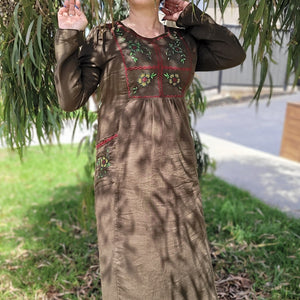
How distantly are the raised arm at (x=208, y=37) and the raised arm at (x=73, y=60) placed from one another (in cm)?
35

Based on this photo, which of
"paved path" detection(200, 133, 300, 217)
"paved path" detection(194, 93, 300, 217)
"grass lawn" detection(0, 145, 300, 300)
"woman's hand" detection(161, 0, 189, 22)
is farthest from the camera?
"paved path" detection(194, 93, 300, 217)

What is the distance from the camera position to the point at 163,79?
3.99 ft

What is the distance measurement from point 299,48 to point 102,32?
0.76 metres

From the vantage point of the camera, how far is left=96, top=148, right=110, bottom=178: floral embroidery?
1268 millimetres

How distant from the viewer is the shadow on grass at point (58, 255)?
2.05 metres

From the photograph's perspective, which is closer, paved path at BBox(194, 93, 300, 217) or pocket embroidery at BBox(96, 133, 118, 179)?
pocket embroidery at BBox(96, 133, 118, 179)

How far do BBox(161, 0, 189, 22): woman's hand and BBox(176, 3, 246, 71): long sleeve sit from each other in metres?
0.03

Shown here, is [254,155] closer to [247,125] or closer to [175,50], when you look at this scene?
[247,125]

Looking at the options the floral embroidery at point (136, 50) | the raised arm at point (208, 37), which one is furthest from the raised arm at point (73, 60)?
the raised arm at point (208, 37)

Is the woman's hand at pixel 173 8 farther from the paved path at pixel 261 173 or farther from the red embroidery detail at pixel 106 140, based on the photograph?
the paved path at pixel 261 173

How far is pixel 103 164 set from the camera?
4.20 ft

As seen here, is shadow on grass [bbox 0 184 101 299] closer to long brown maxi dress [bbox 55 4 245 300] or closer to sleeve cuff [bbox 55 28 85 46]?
long brown maxi dress [bbox 55 4 245 300]

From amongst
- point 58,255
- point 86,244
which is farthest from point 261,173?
point 58,255

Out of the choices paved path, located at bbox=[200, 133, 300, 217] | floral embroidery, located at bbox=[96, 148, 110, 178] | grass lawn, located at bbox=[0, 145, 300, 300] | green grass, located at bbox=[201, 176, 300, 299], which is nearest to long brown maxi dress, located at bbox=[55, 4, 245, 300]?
floral embroidery, located at bbox=[96, 148, 110, 178]
